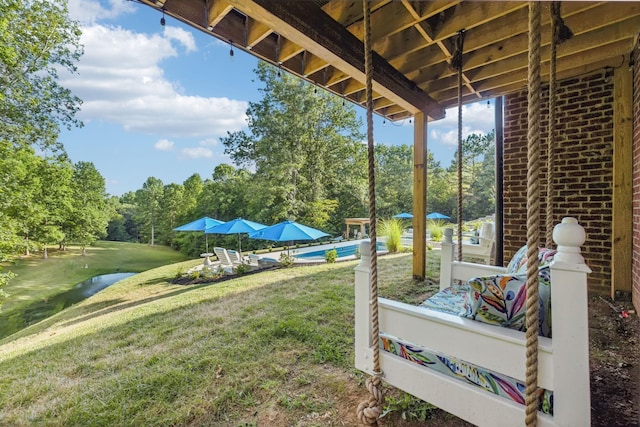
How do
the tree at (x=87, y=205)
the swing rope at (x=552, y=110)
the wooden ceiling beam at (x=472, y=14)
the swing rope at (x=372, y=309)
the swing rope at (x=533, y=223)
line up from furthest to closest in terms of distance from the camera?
1. the tree at (x=87, y=205)
2. the wooden ceiling beam at (x=472, y=14)
3. the swing rope at (x=552, y=110)
4. the swing rope at (x=372, y=309)
5. the swing rope at (x=533, y=223)

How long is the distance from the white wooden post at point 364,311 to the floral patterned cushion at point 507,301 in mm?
447

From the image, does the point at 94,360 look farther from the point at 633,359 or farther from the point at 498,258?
the point at 498,258

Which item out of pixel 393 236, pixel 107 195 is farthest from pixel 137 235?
pixel 393 236

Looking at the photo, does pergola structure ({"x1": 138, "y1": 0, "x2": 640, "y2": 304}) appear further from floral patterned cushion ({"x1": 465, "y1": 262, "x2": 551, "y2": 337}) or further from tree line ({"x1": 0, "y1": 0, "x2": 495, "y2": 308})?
tree line ({"x1": 0, "y1": 0, "x2": 495, "y2": 308})

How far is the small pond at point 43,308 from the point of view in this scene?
6.91 metres

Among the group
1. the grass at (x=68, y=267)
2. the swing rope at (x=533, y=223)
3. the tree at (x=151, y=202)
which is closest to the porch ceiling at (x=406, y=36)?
the swing rope at (x=533, y=223)

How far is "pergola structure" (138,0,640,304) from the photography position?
204 cm

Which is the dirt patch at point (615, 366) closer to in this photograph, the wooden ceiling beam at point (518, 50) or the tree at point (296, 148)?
the wooden ceiling beam at point (518, 50)

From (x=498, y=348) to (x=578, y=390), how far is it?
0.23 metres

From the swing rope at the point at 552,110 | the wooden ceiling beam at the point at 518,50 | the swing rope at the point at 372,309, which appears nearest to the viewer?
the swing rope at the point at 372,309

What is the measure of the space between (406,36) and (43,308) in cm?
1160

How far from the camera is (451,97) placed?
149 inches

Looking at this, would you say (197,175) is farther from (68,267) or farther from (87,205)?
(68,267)

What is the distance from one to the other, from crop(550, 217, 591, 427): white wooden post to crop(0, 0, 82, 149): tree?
35.5ft
